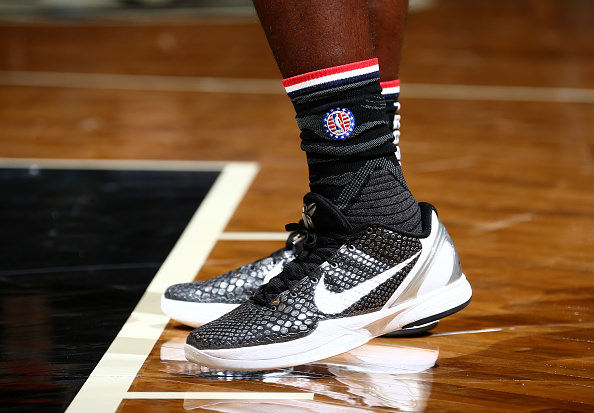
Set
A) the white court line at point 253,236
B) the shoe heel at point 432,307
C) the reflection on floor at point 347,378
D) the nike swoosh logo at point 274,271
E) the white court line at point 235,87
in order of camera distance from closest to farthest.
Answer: the reflection on floor at point 347,378 → the shoe heel at point 432,307 → the nike swoosh logo at point 274,271 → the white court line at point 253,236 → the white court line at point 235,87

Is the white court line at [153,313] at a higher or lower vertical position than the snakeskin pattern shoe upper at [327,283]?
lower

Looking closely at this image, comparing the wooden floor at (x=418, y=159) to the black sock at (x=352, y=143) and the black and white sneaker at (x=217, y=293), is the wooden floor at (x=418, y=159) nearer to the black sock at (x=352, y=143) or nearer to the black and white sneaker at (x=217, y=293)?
the black and white sneaker at (x=217, y=293)

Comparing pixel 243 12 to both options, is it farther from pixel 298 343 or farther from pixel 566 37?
pixel 298 343

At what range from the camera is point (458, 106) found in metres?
2.43

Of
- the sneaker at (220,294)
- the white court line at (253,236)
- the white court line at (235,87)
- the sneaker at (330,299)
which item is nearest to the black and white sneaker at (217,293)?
the sneaker at (220,294)

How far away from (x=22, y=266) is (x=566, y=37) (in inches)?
138

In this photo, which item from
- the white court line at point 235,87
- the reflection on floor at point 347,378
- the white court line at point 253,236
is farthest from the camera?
the white court line at point 235,87

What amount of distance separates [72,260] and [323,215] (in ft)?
1.61

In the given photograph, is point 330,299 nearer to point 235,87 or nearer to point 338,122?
point 338,122

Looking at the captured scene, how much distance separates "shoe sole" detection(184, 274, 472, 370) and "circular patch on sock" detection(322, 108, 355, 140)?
0.18 metres

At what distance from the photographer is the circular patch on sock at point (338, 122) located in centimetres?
81

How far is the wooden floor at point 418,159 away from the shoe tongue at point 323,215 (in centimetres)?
14

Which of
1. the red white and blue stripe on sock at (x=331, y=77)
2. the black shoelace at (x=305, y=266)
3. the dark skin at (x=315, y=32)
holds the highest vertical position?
the dark skin at (x=315, y=32)

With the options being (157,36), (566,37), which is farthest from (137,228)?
(566,37)
